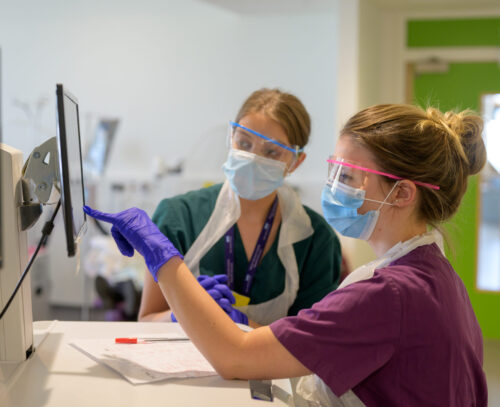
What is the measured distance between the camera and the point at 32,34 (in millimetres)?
4289

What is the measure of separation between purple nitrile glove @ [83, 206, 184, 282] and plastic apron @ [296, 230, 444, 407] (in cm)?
37

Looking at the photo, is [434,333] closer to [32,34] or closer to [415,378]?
[415,378]

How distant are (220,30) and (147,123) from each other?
3.18 ft

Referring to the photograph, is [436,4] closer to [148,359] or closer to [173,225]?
[173,225]

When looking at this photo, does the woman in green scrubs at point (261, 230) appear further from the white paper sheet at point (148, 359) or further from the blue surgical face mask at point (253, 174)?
the white paper sheet at point (148, 359)

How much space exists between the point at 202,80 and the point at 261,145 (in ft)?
8.50

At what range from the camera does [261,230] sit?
1665mm

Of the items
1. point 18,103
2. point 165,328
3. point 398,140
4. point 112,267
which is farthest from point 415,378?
point 18,103

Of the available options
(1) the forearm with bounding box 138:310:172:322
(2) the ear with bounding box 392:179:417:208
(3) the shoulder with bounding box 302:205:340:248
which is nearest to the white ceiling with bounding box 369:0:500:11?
(3) the shoulder with bounding box 302:205:340:248

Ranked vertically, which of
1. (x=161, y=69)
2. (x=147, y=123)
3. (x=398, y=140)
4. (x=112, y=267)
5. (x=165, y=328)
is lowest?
(x=112, y=267)

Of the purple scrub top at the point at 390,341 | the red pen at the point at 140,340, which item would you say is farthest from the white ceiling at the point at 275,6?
the purple scrub top at the point at 390,341

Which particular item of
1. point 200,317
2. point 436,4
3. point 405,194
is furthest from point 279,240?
point 436,4

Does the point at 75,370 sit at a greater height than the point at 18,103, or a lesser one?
lesser

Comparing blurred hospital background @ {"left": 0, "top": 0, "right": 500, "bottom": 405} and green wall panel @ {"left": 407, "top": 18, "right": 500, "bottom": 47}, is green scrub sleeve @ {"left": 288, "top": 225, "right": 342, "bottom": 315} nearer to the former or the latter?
blurred hospital background @ {"left": 0, "top": 0, "right": 500, "bottom": 405}
